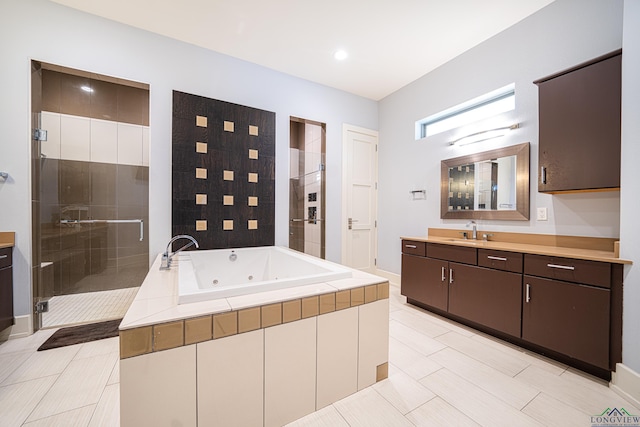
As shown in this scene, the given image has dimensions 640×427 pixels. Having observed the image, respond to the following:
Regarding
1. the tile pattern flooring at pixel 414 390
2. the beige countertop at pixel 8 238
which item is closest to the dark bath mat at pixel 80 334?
the tile pattern flooring at pixel 414 390

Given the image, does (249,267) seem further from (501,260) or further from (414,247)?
(501,260)

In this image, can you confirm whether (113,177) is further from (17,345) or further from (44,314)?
(17,345)

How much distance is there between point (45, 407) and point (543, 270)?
3.18 m

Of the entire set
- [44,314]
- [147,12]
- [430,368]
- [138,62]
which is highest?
[147,12]

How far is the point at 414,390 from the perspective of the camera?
58.8 inches

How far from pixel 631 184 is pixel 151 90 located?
377 centimetres

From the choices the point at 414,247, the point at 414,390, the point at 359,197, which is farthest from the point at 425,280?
the point at 359,197

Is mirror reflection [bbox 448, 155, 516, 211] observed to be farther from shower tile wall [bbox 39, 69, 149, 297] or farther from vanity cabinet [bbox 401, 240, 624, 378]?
shower tile wall [bbox 39, 69, 149, 297]

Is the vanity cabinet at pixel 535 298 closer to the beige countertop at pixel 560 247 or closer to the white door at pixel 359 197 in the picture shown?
the beige countertop at pixel 560 247

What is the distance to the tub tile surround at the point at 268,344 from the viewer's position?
965 millimetres

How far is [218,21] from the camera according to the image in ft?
7.59

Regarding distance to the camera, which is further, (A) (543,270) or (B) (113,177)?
(B) (113,177)

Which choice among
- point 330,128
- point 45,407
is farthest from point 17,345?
point 330,128

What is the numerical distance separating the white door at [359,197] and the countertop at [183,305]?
6.83 ft
